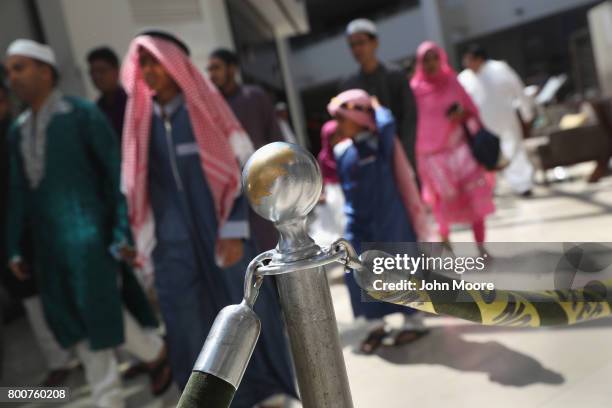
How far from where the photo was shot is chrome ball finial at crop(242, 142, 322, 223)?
0.81m

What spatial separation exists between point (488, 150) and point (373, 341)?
1426 millimetres

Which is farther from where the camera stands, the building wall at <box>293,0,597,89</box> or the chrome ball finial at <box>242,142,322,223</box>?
the building wall at <box>293,0,597,89</box>

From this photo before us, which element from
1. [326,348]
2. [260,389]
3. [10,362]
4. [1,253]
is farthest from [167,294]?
[10,362]

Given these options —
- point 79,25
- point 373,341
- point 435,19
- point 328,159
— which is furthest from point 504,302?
point 435,19

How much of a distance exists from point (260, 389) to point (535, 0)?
17209mm

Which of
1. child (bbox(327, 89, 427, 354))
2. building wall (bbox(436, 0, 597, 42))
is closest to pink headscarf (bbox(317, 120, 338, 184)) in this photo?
child (bbox(327, 89, 427, 354))

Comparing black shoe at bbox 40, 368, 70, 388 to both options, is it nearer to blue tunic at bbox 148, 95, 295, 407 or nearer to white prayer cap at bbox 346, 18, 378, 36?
Answer: blue tunic at bbox 148, 95, 295, 407

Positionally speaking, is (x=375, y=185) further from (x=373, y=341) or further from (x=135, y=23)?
(x=135, y=23)

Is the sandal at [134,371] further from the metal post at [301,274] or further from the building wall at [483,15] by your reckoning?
the building wall at [483,15]

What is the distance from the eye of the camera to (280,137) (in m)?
3.34

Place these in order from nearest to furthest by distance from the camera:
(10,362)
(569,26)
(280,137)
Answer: (280,137), (10,362), (569,26)

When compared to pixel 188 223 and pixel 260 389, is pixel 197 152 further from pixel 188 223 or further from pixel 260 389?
pixel 260 389

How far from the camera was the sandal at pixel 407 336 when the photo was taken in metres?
2.84

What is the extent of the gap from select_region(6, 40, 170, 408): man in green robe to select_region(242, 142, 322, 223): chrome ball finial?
1.84 meters
